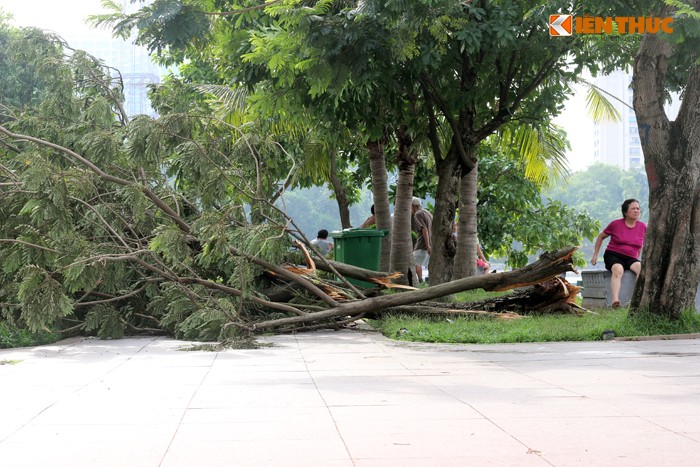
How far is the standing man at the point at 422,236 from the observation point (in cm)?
1891

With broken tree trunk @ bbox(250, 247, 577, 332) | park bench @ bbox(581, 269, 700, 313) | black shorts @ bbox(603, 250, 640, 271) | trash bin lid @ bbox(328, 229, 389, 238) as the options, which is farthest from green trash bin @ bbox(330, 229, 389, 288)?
broken tree trunk @ bbox(250, 247, 577, 332)

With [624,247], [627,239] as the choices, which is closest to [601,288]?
[624,247]

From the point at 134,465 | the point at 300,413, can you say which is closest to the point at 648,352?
the point at 300,413

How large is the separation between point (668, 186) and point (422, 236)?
29.5ft

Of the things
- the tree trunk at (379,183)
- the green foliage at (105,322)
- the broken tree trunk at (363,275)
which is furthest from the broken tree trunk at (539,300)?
the tree trunk at (379,183)

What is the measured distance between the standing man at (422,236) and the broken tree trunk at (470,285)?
680 centimetres

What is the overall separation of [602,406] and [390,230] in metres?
13.0

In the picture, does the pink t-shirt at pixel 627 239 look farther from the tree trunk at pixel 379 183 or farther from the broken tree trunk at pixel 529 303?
the tree trunk at pixel 379 183

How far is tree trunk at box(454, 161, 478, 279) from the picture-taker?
15984 millimetres

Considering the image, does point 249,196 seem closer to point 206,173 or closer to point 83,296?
point 206,173

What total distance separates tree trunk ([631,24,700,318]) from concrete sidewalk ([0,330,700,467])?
1.19 meters

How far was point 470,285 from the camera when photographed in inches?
452

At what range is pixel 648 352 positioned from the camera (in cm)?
895

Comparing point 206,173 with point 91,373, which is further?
point 206,173
